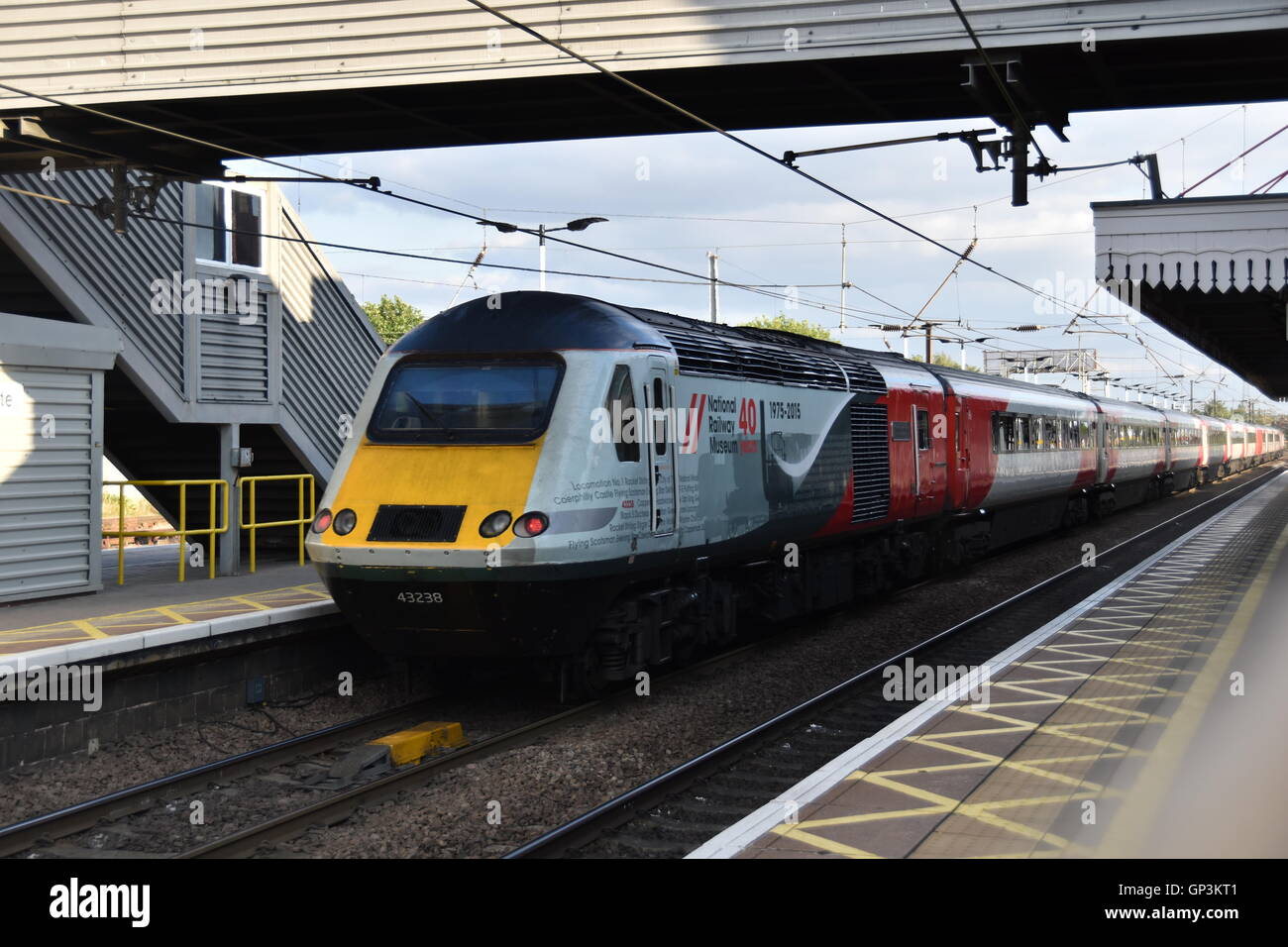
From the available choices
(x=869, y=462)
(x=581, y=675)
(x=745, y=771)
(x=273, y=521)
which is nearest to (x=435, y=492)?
(x=581, y=675)

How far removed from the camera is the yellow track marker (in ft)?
29.9

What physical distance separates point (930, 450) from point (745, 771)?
10.4 meters

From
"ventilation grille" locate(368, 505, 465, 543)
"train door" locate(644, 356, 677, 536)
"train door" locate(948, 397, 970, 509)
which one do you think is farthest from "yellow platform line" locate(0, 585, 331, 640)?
"train door" locate(948, 397, 970, 509)

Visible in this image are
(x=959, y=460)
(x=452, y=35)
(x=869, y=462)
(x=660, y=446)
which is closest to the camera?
(x=660, y=446)

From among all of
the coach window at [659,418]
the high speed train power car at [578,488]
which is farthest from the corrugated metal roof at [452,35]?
the coach window at [659,418]

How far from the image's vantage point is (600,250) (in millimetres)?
15961

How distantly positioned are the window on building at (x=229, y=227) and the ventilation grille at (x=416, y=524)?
24.1 ft

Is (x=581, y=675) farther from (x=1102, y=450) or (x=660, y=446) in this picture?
(x=1102, y=450)

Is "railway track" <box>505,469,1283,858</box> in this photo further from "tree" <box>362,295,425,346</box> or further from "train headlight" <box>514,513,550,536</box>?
"tree" <box>362,295,425,346</box>

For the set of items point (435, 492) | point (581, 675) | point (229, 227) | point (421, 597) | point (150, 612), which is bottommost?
point (581, 675)

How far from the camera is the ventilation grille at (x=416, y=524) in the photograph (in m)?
9.37

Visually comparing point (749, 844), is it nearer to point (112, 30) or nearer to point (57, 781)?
point (57, 781)

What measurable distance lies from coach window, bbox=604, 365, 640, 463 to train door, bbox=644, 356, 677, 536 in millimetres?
191

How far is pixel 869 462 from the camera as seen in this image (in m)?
15.5
